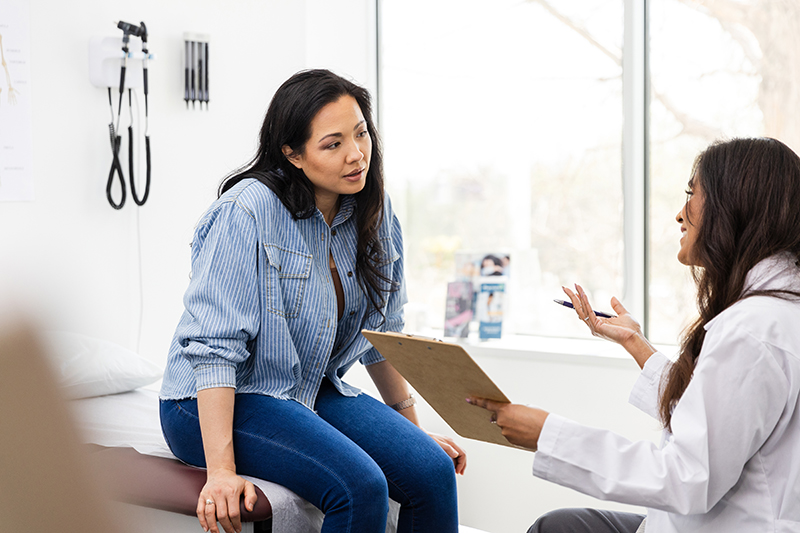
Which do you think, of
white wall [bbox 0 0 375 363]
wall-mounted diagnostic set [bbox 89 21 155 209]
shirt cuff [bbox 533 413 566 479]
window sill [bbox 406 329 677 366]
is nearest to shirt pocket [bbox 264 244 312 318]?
shirt cuff [bbox 533 413 566 479]

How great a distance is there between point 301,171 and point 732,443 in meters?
1.01

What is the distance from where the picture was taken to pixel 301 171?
61.1 inches

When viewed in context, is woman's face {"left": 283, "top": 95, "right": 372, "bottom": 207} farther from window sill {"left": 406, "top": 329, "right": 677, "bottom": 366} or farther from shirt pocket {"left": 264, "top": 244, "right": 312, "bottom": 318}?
window sill {"left": 406, "top": 329, "right": 677, "bottom": 366}

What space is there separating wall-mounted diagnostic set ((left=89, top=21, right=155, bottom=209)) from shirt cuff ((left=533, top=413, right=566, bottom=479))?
181 cm

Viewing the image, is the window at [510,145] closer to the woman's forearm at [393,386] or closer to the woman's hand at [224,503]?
the woman's forearm at [393,386]

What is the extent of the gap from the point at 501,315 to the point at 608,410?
560 millimetres

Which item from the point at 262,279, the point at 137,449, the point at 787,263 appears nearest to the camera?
the point at 787,263

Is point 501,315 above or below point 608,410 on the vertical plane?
above

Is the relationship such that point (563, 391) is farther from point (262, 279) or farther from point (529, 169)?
point (262, 279)

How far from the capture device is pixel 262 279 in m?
1.41

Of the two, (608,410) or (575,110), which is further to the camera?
(575,110)

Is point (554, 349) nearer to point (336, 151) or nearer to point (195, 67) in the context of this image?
point (336, 151)

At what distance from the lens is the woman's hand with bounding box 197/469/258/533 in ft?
3.95

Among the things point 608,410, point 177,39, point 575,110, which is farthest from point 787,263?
point 177,39
